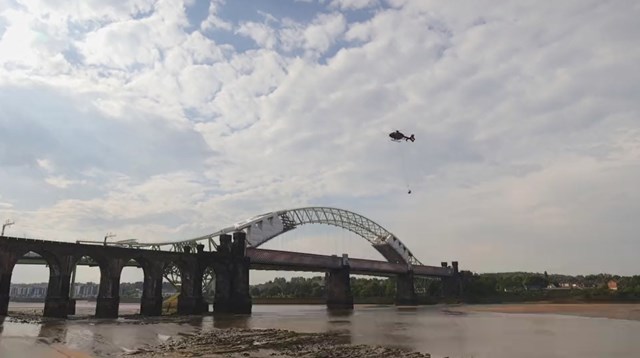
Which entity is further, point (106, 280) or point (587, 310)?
point (587, 310)

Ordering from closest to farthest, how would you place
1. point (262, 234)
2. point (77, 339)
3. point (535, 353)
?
1. point (535, 353)
2. point (77, 339)
3. point (262, 234)

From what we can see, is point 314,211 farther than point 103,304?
Yes

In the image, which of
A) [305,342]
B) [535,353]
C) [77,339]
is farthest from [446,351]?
[77,339]

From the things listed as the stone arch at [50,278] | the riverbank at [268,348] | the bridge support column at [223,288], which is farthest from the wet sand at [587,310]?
the stone arch at [50,278]

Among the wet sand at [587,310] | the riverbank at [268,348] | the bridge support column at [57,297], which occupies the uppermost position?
the bridge support column at [57,297]

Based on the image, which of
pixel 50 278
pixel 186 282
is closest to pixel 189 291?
pixel 186 282

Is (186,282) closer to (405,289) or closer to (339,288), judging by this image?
(339,288)

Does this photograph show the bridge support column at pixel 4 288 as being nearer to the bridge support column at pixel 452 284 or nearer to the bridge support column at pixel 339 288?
the bridge support column at pixel 339 288

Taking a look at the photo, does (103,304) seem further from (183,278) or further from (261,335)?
(261,335)
